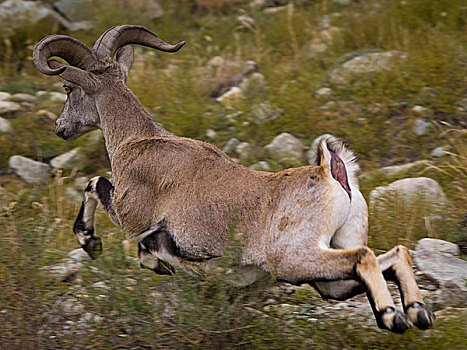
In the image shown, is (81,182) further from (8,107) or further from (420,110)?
(420,110)

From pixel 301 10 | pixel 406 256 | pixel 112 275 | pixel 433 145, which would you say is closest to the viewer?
pixel 406 256

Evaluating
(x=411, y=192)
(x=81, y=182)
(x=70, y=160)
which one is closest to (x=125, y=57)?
(x=81, y=182)

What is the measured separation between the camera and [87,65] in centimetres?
592

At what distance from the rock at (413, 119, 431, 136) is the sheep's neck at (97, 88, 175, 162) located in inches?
151

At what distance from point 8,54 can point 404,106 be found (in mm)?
5896

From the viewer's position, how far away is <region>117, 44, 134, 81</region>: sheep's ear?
6.29 meters

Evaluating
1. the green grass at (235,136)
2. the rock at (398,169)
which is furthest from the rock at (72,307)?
the rock at (398,169)

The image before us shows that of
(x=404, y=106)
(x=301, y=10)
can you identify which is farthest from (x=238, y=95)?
(x=301, y=10)

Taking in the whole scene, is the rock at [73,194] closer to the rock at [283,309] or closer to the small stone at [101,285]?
the small stone at [101,285]

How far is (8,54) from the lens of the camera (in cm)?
1113

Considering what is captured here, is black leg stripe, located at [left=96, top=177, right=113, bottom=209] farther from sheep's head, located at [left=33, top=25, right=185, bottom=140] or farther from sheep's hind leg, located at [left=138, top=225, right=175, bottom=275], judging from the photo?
sheep's head, located at [left=33, top=25, right=185, bottom=140]

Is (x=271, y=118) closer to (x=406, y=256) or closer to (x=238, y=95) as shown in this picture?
(x=238, y=95)

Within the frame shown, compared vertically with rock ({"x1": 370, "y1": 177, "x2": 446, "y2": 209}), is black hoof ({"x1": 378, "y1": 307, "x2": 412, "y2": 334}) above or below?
above

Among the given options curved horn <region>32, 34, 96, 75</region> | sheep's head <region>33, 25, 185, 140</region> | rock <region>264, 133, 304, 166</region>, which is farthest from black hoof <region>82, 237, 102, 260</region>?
rock <region>264, 133, 304, 166</region>
